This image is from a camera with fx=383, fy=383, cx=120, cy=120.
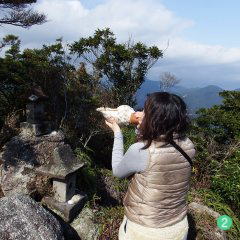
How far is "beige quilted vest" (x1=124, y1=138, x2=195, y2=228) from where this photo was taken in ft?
8.52

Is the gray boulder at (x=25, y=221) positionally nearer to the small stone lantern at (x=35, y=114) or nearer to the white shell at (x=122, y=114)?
the small stone lantern at (x=35, y=114)

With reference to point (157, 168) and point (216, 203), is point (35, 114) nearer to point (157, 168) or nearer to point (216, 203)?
point (216, 203)

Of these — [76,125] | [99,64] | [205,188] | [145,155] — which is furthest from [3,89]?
[99,64]

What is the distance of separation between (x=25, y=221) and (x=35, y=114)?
6.90 ft

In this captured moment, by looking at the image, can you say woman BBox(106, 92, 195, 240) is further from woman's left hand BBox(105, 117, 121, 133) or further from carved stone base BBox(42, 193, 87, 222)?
carved stone base BBox(42, 193, 87, 222)

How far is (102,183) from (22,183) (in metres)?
1.78

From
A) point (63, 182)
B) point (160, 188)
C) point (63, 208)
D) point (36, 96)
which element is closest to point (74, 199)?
point (63, 208)

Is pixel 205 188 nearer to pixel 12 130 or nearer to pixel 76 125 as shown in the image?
pixel 76 125

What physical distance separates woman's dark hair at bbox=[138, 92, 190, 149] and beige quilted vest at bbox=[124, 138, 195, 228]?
0.23ft

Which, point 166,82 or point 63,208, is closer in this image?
point 63,208

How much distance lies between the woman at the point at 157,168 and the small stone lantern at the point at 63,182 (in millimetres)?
2560

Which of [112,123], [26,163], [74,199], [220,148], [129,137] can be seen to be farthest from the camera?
[220,148]

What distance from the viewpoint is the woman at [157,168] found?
254 cm

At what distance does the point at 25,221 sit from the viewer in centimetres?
446
